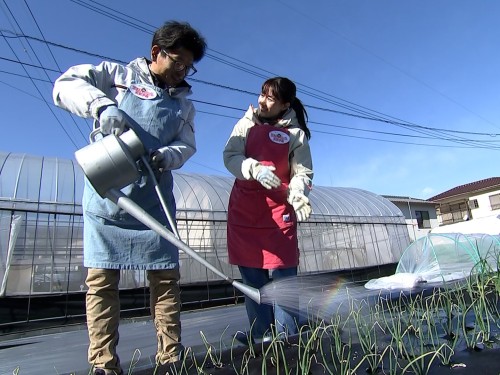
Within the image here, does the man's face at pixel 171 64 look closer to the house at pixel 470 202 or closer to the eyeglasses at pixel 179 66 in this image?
the eyeglasses at pixel 179 66

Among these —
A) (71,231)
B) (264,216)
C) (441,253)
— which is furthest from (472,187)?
(264,216)

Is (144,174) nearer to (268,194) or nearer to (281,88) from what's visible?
(268,194)

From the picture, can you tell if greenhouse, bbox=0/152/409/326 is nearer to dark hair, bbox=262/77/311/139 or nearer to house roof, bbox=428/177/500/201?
dark hair, bbox=262/77/311/139

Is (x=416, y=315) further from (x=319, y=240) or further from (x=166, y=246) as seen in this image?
(x=319, y=240)

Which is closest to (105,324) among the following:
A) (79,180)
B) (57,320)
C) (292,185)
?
(292,185)

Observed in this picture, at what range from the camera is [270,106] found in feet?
6.63

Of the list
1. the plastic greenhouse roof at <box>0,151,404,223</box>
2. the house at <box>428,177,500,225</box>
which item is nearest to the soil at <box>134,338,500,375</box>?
the plastic greenhouse roof at <box>0,151,404,223</box>

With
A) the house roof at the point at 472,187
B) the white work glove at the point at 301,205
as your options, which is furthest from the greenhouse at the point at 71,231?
the house roof at the point at 472,187

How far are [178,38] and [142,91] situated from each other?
0.85ft

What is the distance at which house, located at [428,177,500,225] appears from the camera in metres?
24.2

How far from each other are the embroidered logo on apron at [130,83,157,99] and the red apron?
0.59m

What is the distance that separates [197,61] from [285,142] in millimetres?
601

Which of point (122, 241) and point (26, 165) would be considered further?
point (26, 165)

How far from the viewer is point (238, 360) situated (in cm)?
118
